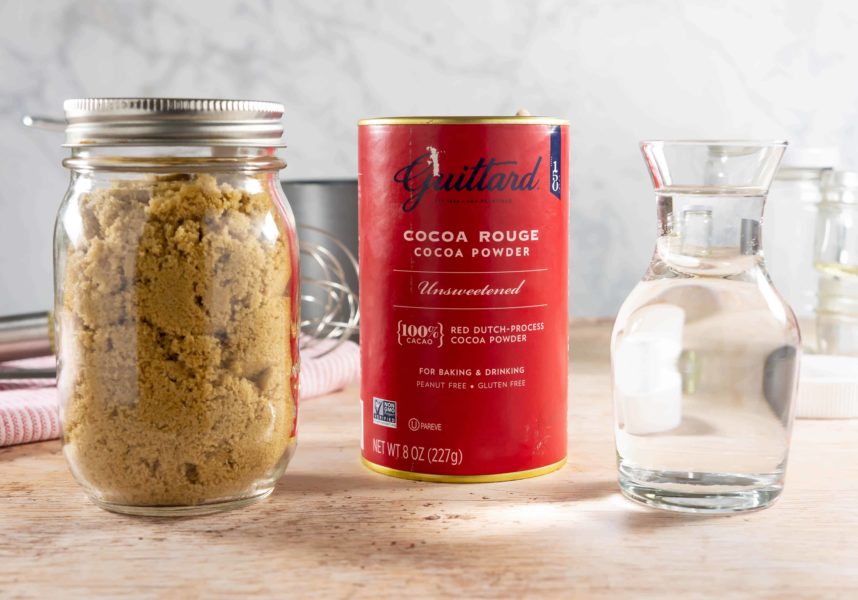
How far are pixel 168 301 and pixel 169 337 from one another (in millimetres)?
20

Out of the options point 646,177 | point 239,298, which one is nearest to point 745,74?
point 646,177

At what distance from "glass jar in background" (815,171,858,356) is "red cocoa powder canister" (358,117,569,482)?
51cm

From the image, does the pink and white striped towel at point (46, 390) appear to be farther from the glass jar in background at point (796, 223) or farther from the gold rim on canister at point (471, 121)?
the glass jar in background at point (796, 223)

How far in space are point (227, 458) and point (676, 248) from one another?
0.94 feet

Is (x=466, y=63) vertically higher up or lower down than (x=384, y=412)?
higher up

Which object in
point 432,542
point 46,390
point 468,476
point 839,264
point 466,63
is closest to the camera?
point 432,542

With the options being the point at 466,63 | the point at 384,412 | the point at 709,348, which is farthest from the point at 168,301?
the point at 466,63

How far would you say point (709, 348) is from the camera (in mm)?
622

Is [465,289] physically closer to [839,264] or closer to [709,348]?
[709,348]

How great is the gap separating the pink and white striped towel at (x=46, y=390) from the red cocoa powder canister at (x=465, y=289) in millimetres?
269

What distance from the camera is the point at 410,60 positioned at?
1403 mm

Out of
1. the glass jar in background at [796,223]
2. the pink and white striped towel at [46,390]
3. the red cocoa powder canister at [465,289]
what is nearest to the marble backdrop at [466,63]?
the glass jar in background at [796,223]

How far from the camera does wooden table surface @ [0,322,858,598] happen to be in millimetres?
513

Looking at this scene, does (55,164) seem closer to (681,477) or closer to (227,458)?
(227,458)
